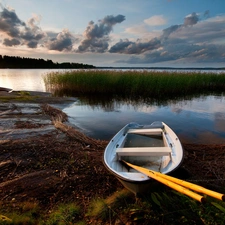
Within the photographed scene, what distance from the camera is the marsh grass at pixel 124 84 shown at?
1836 cm

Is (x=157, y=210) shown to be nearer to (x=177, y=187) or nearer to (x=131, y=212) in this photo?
(x=131, y=212)

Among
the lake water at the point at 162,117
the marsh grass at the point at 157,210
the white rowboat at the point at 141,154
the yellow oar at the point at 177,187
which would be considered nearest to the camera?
the yellow oar at the point at 177,187

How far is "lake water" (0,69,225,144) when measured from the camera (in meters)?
8.44

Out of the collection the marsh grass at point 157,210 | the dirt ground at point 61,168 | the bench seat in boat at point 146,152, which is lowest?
the dirt ground at point 61,168

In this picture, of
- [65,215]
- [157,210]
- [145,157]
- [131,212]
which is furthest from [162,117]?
[65,215]

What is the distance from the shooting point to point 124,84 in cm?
1902

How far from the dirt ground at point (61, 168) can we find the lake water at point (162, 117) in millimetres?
2054

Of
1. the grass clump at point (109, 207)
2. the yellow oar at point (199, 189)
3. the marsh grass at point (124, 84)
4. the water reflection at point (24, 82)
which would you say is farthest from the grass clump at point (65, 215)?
the water reflection at point (24, 82)

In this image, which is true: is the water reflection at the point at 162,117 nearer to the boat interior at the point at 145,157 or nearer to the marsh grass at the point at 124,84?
the marsh grass at the point at 124,84

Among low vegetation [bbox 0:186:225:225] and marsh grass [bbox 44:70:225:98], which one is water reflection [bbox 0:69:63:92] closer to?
marsh grass [bbox 44:70:225:98]

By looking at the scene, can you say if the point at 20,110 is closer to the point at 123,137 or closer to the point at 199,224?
the point at 123,137

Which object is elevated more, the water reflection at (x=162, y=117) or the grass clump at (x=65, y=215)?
the grass clump at (x=65, y=215)

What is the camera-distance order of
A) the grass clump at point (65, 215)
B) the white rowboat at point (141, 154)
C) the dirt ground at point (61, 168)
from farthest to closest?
the dirt ground at point (61, 168) < the white rowboat at point (141, 154) < the grass clump at point (65, 215)

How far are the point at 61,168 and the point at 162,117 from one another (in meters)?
8.24
